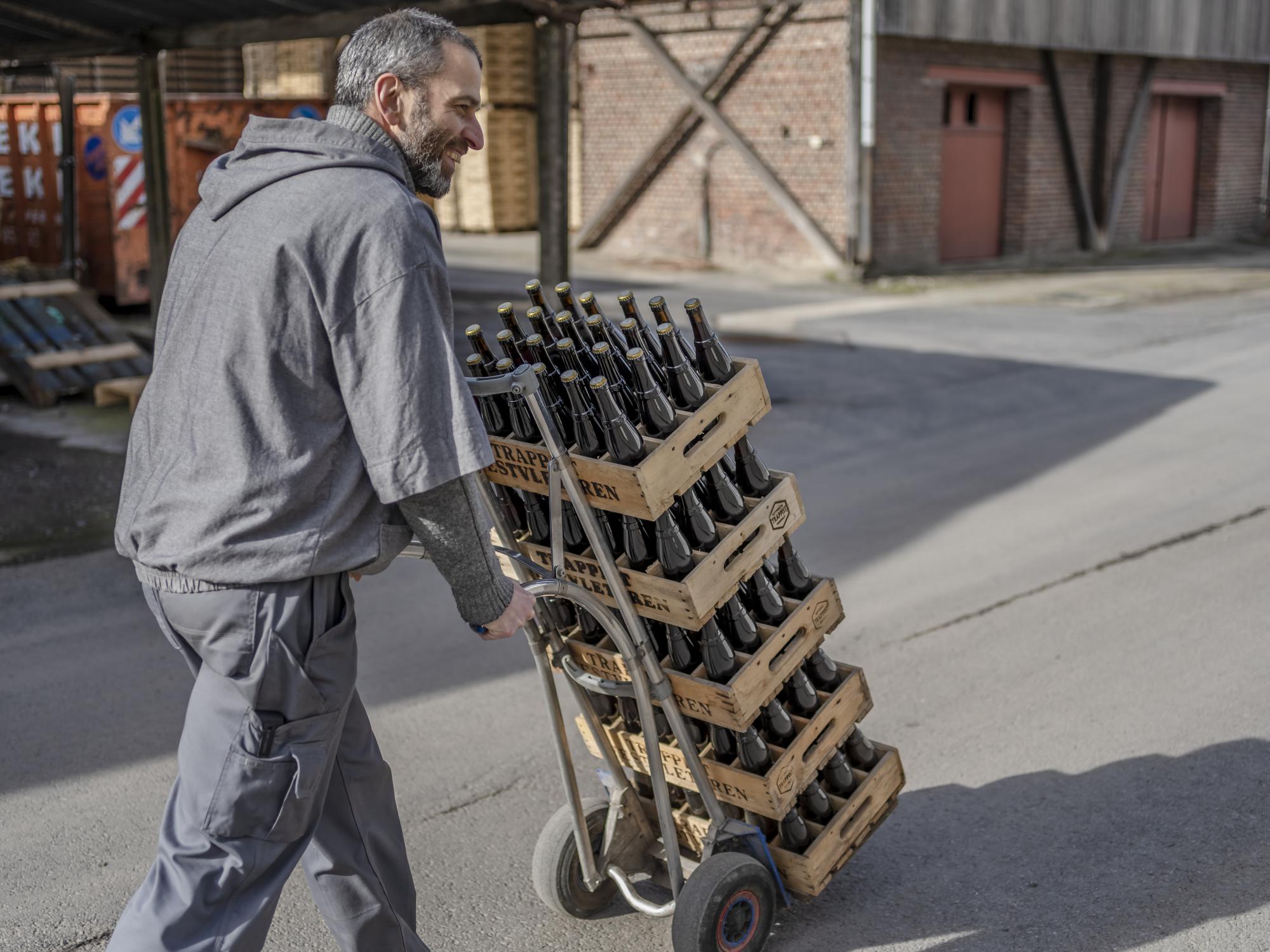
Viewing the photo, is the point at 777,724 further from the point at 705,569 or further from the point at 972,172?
the point at 972,172

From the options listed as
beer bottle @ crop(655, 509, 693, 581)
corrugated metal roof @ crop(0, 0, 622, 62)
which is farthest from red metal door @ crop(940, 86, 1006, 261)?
beer bottle @ crop(655, 509, 693, 581)

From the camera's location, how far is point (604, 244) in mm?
24125

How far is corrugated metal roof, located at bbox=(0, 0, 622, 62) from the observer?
31.3 ft

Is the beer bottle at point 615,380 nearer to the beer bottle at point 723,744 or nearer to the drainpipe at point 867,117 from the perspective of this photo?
the beer bottle at point 723,744

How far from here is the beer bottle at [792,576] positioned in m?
3.46

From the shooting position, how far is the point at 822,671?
11.8ft

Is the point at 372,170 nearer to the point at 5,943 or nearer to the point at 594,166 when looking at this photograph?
the point at 5,943

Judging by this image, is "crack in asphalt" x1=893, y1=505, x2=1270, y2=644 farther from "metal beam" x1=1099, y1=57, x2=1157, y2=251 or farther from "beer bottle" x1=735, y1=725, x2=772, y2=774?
"metal beam" x1=1099, y1=57, x2=1157, y2=251

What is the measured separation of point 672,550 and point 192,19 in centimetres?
934

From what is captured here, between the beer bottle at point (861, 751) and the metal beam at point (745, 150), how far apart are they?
57.4 feet

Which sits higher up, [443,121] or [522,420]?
[443,121]

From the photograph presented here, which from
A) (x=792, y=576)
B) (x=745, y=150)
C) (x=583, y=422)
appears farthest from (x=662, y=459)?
(x=745, y=150)

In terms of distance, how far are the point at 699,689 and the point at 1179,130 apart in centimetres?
2712

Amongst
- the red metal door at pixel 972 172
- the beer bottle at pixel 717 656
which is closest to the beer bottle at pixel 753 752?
the beer bottle at pixel 717 656
